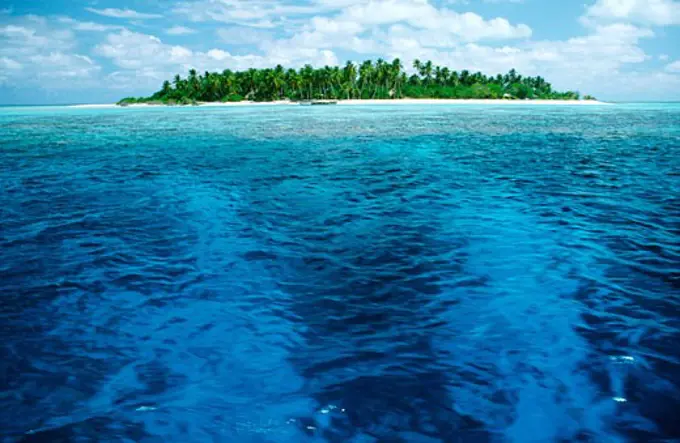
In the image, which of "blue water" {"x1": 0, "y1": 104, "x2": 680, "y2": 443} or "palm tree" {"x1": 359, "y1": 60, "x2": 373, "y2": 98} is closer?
"blue water" {"x1": 0, "y1": 104, "x2": 680, "y2": 443}

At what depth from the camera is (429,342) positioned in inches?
269

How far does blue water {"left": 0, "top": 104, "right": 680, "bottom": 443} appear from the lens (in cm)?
530

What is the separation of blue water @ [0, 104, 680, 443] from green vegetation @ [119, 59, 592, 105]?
14075 centimetres

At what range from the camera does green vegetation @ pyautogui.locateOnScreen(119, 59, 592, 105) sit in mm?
150750

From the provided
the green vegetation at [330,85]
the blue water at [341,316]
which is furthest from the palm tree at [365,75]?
the blue water at [341,316]

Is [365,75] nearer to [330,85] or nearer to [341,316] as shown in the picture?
[330,85]

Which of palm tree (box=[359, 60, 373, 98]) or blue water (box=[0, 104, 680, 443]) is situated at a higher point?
palm tree (box=[359, 60, 373, 98])

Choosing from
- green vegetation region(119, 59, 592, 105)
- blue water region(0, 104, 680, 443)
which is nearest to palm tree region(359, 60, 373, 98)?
green vegetation region(119, 59, 592, 105)

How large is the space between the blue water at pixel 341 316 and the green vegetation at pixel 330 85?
5541 inches

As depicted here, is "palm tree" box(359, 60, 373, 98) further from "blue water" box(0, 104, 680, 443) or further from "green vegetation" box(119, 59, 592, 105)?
"blue water" box(0, 104, 680, 443)

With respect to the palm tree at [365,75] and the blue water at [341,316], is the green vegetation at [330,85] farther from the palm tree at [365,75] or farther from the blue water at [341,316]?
the blue water at [341,316]

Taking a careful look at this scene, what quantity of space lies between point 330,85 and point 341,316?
153m

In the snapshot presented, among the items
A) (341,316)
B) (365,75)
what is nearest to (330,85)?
(365,75)

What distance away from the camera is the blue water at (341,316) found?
5297mm
